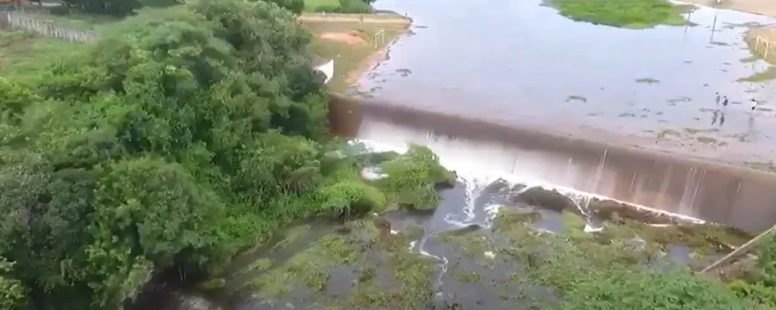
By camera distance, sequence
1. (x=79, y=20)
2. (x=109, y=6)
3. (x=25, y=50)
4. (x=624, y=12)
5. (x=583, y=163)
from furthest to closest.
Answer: (x=624, y=12), (x=109, y=6), (x=79, y=20), (x=25, y=50), (x=583, y=163)

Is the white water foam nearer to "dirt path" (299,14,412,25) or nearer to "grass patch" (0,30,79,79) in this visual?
"grass patch" (0,30,79,79)

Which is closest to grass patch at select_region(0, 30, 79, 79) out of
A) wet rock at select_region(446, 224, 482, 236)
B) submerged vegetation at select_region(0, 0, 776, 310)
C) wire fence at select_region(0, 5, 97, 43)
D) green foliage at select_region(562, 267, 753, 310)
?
wire fence at select_region(0, 5, 97, 43)

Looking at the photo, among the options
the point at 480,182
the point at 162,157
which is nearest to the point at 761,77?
the point at 480,182

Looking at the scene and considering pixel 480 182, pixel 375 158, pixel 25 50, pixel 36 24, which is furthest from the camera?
pixel 36 24

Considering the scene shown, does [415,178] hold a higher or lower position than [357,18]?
lower

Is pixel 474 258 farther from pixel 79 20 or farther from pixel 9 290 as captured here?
pixel 79 20

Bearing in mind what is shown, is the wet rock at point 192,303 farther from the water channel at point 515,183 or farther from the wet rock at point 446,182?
the wet rock at point 446,182
